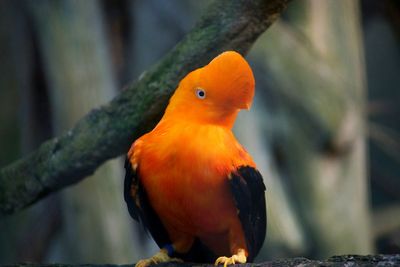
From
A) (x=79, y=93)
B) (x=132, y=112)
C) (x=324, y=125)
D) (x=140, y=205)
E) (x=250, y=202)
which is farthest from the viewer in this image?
(x=324, y=125)

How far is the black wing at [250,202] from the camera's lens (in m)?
1.99

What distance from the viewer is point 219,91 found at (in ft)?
6.15

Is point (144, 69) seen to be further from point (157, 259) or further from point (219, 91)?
point (219, 91)

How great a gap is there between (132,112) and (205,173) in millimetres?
667

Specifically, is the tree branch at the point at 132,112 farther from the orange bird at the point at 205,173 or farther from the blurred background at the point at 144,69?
the blurred background at the point at 144,69

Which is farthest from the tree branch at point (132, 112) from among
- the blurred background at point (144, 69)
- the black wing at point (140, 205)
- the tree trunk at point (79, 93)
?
the tree trunk at point (79, 93)

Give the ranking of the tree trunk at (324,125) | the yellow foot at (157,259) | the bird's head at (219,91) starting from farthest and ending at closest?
the tree trunk at (324,125)
the yellow foot at (157,259)
the bird's head at (219,91)

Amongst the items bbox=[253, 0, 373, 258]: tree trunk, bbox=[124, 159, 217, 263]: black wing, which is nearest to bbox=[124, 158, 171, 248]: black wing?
bbox=[124, 159, 217, 263]: black wing

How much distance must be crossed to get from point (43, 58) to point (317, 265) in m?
2.95

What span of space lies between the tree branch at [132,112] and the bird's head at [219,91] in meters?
0.39

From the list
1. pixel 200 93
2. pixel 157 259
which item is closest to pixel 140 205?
pixel 157 259

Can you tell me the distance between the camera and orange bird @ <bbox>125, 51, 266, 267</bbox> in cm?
189

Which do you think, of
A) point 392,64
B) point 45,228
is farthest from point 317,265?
point 392,64

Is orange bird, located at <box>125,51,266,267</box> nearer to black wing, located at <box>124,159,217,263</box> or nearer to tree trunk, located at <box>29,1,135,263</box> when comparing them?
black wing, located at <box>124,159,217,263</box>
